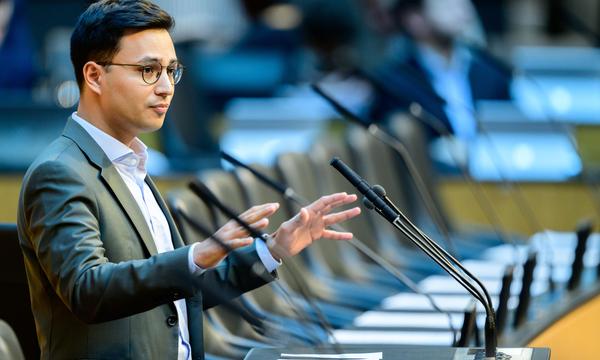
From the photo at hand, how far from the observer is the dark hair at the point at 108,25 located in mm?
2525

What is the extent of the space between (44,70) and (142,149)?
5498 millimetres

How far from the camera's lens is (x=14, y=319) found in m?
3.40

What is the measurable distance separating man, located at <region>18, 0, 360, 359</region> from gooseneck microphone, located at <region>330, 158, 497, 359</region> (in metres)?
0.05

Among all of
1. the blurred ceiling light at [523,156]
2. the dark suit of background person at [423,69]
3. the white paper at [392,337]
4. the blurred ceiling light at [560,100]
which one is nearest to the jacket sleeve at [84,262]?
the white paper at [392,337]

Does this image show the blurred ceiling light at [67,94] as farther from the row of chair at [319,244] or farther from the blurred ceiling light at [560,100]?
the blurred ceiling light at [560,100]

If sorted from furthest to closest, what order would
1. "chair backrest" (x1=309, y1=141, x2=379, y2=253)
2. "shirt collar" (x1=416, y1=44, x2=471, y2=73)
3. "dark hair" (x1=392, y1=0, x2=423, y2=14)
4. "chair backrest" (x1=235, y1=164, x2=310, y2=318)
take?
"dark hair" (x1=392, y1=0, x2=423, y2=14)
"shirt collar" (x1=416, y1=44, x2=471, y2=73)
"chair backrest" (x1=309, y1=141, x2=379, y2=253)
"chair backrest" (x1=235, y1=164, x2=310, y2=318)

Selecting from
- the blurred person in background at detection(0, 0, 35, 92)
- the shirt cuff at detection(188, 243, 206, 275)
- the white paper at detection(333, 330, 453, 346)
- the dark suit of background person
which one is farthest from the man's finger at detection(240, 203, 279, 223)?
the blurred person in background at detection(0, 0, 35, 92)

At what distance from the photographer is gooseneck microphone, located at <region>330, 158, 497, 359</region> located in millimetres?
2461

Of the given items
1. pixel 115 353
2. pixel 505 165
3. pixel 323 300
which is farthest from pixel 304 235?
pixel 505 165

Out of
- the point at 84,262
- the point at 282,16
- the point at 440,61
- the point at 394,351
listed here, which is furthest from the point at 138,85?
the point at 282,16

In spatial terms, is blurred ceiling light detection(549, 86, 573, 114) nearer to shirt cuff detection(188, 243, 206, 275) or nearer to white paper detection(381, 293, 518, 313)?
white paper detection(381, 293, 518, 313)

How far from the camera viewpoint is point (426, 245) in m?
2.52

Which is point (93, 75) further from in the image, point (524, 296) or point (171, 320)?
point (524, 296)

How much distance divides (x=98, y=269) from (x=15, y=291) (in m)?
1.08
